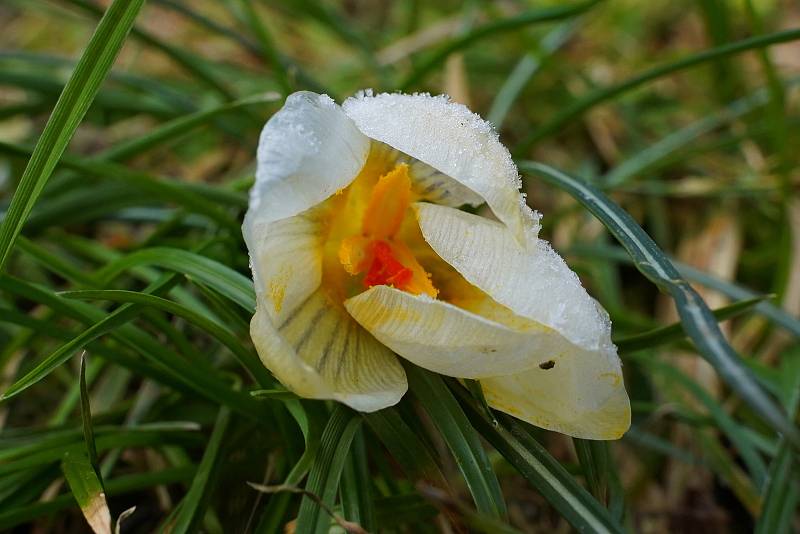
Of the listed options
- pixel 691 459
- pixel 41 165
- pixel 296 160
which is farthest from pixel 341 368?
pixel 691 459

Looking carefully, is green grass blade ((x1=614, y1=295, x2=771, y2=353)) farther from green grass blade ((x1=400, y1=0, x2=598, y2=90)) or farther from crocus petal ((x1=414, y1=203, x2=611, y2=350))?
green grass blade ((x1=400, y1=0, x2=598, y2=90))

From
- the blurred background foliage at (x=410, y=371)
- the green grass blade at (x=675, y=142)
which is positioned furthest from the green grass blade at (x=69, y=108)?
the green grass blade at (x=675, y=142)

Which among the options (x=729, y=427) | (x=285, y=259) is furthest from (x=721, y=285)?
(x=285, y=259)

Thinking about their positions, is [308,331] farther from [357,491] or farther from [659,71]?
[659,71]

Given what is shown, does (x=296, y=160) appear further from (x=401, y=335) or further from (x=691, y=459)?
(x=691, y=459)

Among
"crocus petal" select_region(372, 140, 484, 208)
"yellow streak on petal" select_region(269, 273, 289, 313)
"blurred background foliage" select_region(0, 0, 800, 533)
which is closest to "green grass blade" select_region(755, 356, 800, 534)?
"blurred background foliage" select_region(0, 0, 800, 533)
